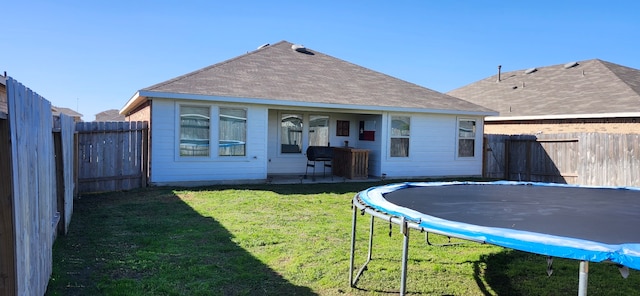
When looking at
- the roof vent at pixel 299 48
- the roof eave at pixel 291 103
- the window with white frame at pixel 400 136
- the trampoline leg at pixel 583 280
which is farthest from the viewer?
the roof vent at pixel 299 48

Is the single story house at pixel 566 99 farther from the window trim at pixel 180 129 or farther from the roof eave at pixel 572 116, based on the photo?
the window trim at pixel 180 129

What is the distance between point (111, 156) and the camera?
29.8ft

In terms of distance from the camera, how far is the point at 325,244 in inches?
205

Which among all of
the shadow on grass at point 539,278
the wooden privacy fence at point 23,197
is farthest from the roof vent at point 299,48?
the wooden privacy fence at point 23,197

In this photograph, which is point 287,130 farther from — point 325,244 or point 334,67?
point 325,244

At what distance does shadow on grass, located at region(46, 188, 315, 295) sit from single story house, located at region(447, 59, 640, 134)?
13.1 meters

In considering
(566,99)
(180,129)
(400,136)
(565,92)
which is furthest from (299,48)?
(565,92)

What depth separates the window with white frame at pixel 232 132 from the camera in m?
10.4

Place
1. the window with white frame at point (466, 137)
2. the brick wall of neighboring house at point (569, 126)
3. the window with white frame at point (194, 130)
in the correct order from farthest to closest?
1. the window with white frame at point (466, 137)
2. the brick wall of neighboring house at point (569, 126)
3. the window with white frame at point (194, 130)

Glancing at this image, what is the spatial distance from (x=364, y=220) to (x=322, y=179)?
16.9 feet

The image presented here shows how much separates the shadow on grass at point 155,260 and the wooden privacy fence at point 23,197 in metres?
0.59

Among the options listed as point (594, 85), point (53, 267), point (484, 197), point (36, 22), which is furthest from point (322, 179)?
point (36, 22)

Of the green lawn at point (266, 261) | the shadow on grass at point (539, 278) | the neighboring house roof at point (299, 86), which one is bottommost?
the shadow on grass at point (539, 278)

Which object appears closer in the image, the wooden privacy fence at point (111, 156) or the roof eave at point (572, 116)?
the wooden privacy fence at point (111, 156)
